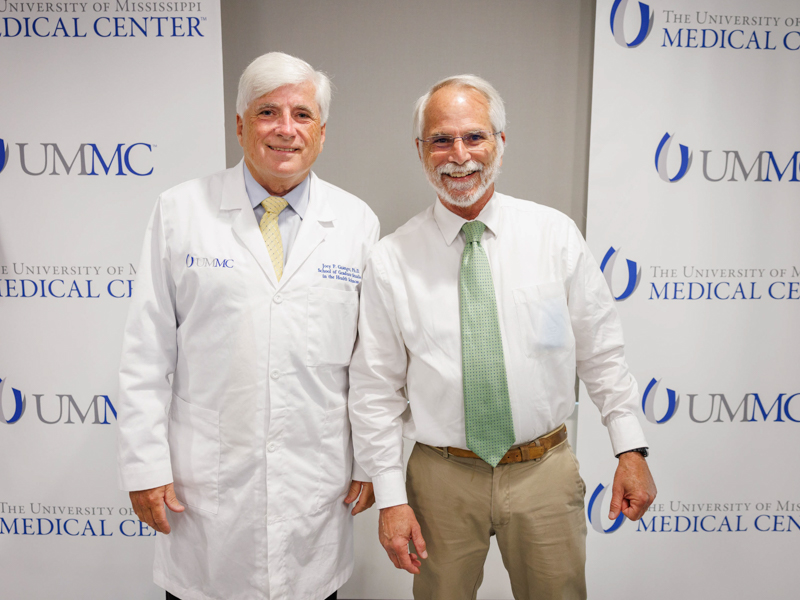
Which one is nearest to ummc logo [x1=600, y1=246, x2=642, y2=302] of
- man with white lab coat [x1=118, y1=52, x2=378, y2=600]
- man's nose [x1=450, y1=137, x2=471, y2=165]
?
man's nose [x1=450, y1=137, x2=471, y2=165]

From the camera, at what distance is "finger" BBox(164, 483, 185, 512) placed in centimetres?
152

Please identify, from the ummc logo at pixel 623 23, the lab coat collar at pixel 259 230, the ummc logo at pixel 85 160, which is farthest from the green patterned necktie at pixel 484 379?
the ummc logo at pixel 85 160

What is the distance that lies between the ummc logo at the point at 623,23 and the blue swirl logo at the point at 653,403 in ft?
3.89

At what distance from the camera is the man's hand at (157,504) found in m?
1.51

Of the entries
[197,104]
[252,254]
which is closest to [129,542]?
[252,254]

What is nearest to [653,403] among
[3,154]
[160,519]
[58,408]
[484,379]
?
[484,379]

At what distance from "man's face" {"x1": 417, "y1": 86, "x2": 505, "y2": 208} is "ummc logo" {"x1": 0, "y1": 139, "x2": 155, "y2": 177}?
105cm

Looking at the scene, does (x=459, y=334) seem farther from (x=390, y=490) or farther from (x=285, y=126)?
(x=285, y=126)

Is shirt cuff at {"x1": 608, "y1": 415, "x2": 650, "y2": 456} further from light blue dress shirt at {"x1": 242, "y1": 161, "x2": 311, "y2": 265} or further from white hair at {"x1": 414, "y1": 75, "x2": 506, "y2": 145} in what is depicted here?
light blue dress shirt at {"x1": 242, "y1": 161, "x2": 311, "y2": 265}

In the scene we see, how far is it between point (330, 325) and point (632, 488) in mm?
914

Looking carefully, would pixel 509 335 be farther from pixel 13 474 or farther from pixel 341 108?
pixel 13 474

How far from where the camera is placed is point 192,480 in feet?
5.07

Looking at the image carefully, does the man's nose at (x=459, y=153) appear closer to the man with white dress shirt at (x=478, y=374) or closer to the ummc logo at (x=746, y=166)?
the man with white dress shirt at (x=478, y=374)

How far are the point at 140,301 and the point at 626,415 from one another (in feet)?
4.37
